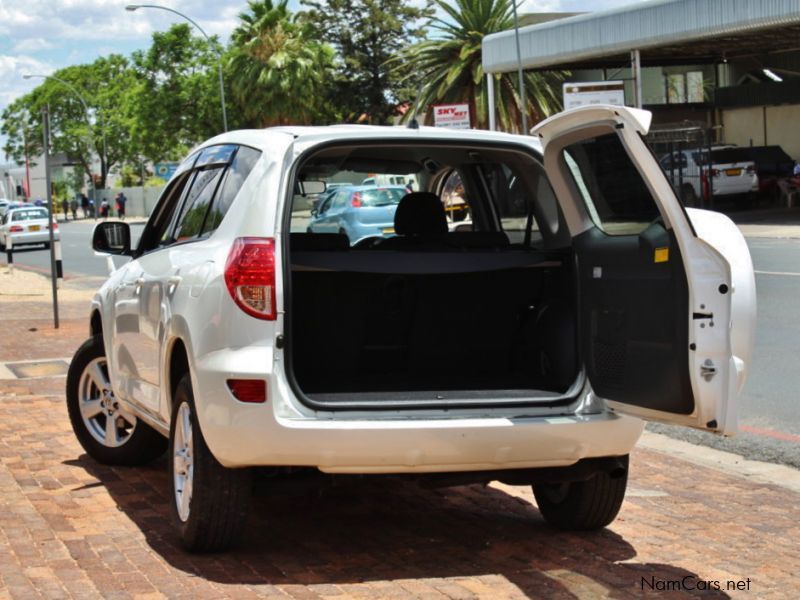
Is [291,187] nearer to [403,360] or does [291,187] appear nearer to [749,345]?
[403,360]

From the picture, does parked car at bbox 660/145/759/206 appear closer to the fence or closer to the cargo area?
the fence

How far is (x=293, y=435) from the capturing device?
5.07 metres

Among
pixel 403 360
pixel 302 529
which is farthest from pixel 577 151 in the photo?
pixel 302 529

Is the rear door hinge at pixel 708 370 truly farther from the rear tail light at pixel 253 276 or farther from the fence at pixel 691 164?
the fence at pixel 691 164

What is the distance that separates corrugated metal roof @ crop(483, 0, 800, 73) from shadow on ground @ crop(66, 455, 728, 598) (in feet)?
98.3

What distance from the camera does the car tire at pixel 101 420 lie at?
24.9ft

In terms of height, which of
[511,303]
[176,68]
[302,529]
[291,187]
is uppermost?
[176,68]

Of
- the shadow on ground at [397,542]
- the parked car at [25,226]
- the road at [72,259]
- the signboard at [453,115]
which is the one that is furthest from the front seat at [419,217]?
the parked car at [25,226]

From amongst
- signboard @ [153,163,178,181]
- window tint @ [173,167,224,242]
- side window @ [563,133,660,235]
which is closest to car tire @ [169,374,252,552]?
window tint @ [173,167,224,242]

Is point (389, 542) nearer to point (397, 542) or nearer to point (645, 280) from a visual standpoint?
point (397, 542)

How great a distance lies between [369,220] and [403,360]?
8225mm

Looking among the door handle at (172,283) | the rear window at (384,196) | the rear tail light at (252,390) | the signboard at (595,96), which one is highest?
the signboard at (595,96)

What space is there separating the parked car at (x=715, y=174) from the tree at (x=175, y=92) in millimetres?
39134

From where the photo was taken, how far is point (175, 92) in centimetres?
7575
